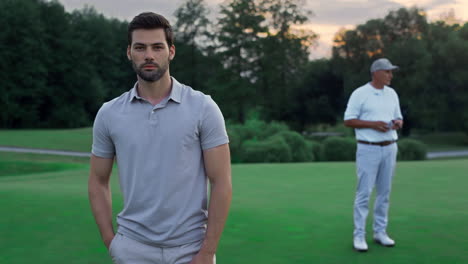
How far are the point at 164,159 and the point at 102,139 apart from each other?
1.21ft

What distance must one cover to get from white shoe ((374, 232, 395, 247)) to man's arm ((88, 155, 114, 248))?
4068mm

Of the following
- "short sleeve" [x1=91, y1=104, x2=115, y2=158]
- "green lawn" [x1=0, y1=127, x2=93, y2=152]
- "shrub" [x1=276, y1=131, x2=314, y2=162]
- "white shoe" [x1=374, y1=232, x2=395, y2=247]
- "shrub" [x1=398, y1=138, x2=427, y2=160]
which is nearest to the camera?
"short sleeve" [x1=91, y1=104, x2=115, y2=158]

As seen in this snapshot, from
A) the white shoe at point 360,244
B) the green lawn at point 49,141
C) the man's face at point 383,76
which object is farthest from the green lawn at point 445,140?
the white shoe at point 360,244

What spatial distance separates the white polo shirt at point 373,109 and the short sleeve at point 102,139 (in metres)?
3.80

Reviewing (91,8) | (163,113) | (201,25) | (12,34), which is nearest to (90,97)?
(12,34)

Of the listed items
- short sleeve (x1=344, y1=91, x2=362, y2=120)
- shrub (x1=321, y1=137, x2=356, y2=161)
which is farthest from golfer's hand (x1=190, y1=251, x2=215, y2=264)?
shrub (x1=321, y1=137, x2=356, y2=161)

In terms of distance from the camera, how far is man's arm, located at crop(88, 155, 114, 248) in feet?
7.89

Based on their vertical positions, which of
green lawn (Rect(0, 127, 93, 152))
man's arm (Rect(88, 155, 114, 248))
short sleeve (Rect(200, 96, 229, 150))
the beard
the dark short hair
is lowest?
green lawn (Rect(0, 127, 93, 152))

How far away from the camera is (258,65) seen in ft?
165

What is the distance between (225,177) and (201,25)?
5325 cm

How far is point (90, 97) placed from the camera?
54312mm

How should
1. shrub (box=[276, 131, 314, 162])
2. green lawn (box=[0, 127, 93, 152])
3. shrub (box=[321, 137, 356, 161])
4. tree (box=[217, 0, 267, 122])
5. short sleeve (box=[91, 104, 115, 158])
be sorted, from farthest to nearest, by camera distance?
1. tree (box=[217, 0, 267, 122])
2. green lawn (box=[0, 127, 93, 152])
3. shrub (box=[321, 137, 356, 161])
4. shrub (box=[276, 131, 314, 162])
5. short sleeve (box=[91, 104, 115, 158])

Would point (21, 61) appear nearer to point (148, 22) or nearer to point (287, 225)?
point (287, 225)

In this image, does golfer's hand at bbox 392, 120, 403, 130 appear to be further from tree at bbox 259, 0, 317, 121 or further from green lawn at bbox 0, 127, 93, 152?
tree at bbox 259, 0, 317, 121
